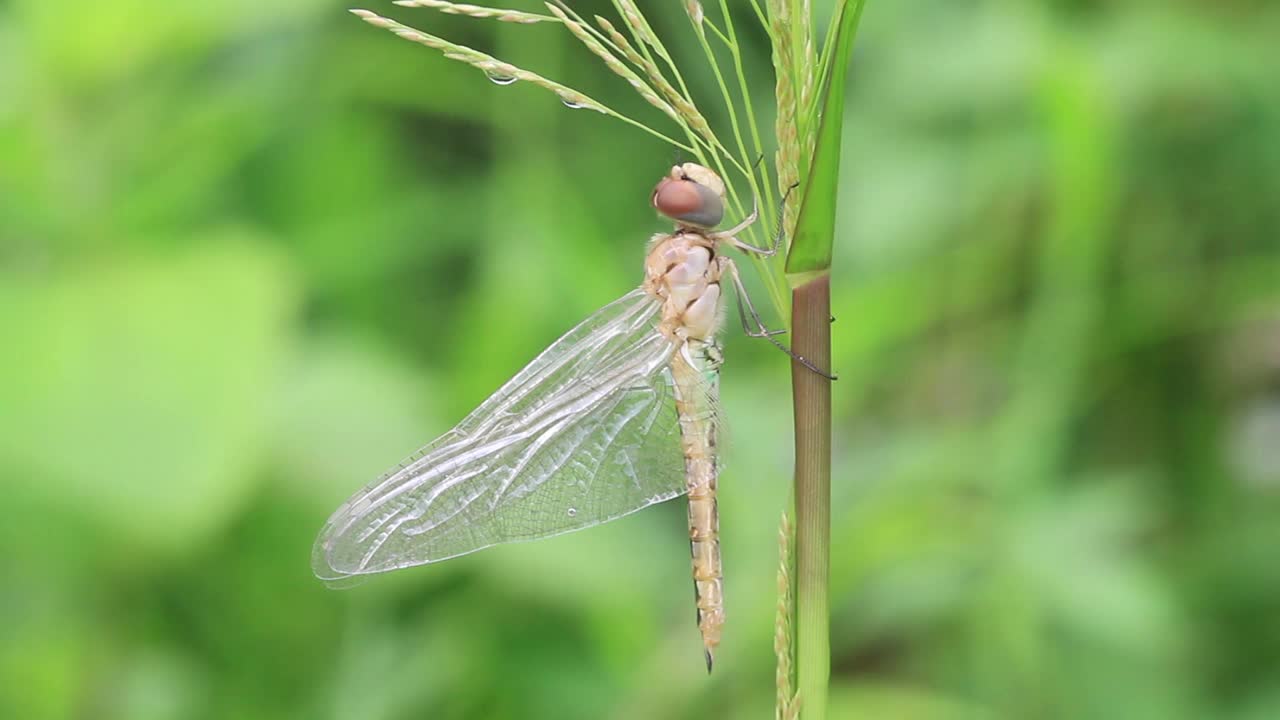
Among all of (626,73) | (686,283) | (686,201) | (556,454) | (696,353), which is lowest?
(556,454)

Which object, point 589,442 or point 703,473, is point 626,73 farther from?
point 589,442

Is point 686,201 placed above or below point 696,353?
above

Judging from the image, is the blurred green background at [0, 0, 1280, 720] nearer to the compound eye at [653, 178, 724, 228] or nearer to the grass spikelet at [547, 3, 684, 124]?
the compound eye at [653, 178, 724, 228]

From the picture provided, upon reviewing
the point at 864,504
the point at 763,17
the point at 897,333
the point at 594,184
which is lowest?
the point at 864,504

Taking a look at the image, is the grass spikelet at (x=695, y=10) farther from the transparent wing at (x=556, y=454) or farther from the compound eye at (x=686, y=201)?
the transparent wing at (x=556, y=454)

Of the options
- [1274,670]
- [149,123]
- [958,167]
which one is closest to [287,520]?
[149,123]

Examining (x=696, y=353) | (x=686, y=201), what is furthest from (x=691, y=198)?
(x=696, y=353)

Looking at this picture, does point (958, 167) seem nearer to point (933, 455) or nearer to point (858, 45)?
point (858, 45)
